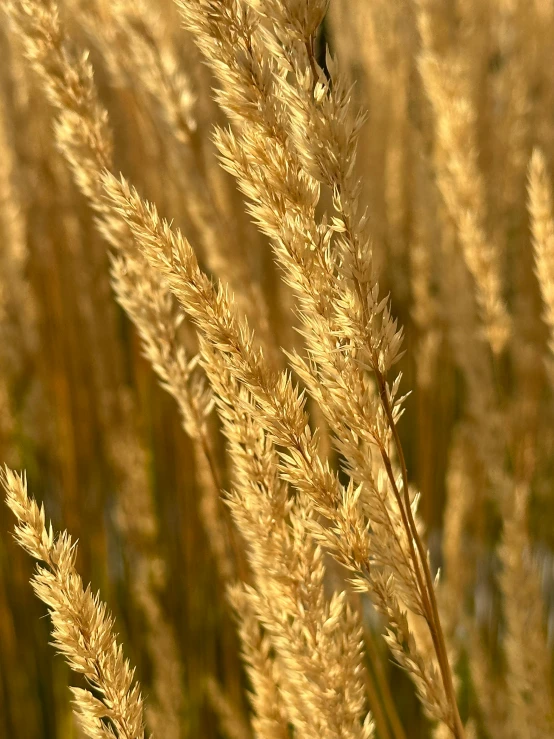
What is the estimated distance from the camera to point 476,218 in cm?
95

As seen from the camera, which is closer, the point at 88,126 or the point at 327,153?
the point at 327,153

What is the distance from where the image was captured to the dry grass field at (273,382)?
0.45 meters

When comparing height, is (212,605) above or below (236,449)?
below

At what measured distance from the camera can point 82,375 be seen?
1.49 metres

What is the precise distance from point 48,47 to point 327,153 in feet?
1.09

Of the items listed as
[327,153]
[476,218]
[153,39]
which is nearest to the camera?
[327,153]

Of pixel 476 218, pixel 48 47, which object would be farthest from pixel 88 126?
pixel 476 218

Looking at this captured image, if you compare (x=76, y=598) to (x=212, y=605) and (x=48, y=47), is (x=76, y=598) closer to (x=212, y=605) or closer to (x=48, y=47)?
(x=48, y=47)

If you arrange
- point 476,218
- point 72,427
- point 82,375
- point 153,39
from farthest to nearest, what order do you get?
point 82,375, point 72,427, point 476,218, point 153,39

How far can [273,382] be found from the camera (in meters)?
0.45

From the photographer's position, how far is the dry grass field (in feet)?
1.46

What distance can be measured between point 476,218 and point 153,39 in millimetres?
423

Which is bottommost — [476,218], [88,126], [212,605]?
[212,605]

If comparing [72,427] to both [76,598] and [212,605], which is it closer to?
[212,605]
